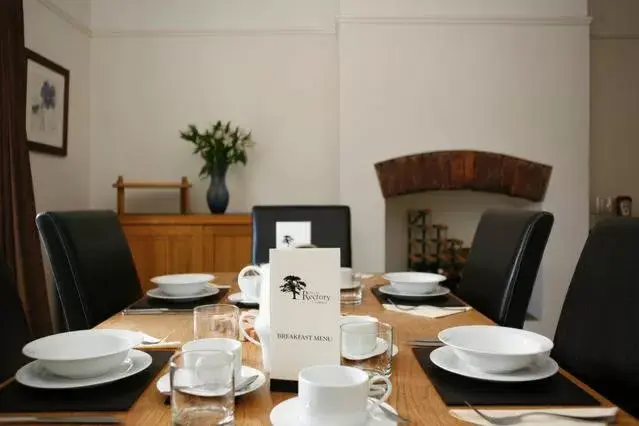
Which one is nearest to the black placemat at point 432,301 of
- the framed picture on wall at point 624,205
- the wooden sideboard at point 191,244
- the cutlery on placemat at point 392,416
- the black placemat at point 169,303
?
the black placemat at point 169,303

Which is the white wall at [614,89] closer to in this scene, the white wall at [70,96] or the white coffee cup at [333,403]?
the white wall at [70,96]

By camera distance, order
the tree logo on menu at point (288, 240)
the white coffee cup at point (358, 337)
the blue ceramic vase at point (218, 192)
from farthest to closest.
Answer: the blue ceramic vase at point (218, 192), the tree logo on menu at point (288, 240), the white coffee cup at point (358, 337)

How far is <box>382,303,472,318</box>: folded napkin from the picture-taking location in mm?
1387

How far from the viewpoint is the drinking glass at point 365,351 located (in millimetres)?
913

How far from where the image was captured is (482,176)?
343 cm

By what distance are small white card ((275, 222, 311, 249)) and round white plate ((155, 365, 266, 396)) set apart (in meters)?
1.42

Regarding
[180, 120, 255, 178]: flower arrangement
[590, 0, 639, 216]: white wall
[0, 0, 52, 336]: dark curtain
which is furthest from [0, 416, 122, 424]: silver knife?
[590, 0, 639, 216]: white wall

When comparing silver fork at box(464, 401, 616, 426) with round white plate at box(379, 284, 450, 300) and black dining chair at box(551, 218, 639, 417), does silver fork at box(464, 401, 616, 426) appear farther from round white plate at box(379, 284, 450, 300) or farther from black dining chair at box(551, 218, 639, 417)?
round white plate at box(379, 284, 450, 300)

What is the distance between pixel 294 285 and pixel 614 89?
382 centimetres

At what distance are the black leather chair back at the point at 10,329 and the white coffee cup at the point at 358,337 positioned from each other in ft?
2.17

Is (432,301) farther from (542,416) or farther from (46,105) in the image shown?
(46,105)

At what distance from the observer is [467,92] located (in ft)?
11.2

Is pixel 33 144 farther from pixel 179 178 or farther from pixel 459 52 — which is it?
pixel 459 52

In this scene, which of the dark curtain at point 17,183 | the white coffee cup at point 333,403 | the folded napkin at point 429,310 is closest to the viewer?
the white coffee cup at point 333,403
